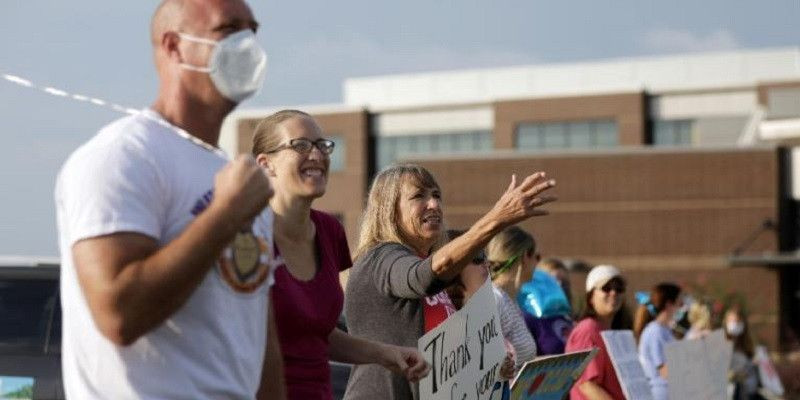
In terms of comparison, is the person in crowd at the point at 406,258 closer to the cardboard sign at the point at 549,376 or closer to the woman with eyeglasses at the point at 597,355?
the cardboard sign at the point at 549,376

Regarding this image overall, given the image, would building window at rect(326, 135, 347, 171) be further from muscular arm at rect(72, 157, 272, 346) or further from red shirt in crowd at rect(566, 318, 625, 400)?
muscular arm at rect(72, 157, 272, 346)

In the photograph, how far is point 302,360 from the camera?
4922 mm

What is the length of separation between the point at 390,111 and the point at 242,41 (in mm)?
73174

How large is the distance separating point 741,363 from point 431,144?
54.4 m

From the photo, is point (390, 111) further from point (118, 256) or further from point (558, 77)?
point (118, 256)

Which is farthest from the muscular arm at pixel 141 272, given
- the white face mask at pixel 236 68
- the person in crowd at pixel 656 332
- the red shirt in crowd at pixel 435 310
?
the person in crowd at pixel 656 332

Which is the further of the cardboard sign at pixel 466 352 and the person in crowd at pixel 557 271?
the person in crowd at pixel 557 271

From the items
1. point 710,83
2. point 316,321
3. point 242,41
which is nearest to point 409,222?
point 316,321

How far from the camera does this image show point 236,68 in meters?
3.44

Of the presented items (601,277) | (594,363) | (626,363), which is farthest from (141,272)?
(601,277)

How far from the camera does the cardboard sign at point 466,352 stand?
5.96m

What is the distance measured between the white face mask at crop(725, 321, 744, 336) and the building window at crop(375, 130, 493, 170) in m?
50.9

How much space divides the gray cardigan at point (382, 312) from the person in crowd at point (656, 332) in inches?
259

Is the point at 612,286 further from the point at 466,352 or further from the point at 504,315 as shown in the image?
the point at 466,352
